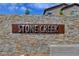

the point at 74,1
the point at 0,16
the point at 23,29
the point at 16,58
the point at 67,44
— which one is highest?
the point at 74,1

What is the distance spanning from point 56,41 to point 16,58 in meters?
0.38

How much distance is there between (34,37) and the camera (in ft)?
3.83

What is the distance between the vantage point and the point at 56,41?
45.8 inches

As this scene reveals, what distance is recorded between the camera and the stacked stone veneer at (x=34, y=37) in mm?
1161

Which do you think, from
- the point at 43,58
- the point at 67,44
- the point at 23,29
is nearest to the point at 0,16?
the point at 23,29

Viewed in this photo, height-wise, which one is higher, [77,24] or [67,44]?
[77,24]

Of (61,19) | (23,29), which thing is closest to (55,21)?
(61,19)

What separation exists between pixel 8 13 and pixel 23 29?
0.64ft

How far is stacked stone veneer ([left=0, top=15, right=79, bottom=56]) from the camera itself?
1.16 metres

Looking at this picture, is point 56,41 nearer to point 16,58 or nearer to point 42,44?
point 42,44

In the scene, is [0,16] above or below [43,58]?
above

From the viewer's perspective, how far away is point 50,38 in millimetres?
1163

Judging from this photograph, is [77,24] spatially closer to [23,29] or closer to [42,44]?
[42,44]

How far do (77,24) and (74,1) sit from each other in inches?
8.1
